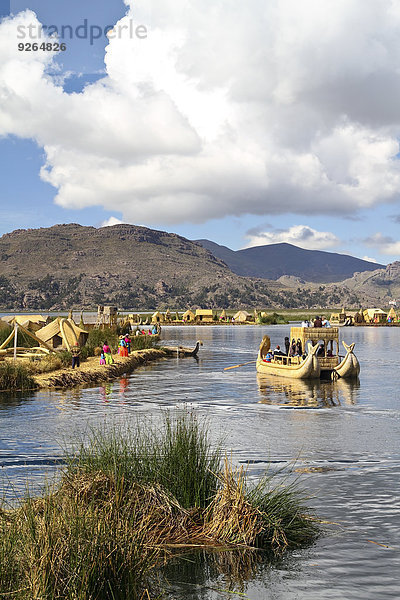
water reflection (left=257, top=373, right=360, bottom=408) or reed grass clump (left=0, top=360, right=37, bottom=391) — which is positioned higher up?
reed grass clump (left=0, top=360, right=37, bottom=391)

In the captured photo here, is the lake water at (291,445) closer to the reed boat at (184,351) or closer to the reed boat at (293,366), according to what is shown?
the reed boat at (293,366)

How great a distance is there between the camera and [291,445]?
647 inches

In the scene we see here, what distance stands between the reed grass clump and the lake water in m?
1.21

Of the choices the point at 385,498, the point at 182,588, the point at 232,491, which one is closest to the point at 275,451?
the point at 385,498

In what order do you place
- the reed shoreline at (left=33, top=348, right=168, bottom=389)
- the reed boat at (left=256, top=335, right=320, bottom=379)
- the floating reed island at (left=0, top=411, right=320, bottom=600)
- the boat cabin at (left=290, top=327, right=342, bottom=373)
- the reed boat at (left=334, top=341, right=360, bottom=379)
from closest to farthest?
1. the floating reed island at (left=0, top=411, right=320, bottom=600)
2. the reed shoreline at (left=33, top=348, right=168, bottom=389)
3. the reed boat at (left=256, top=335, right=320, bottom=379)
4. the reed boat at (left=334, top=341, right=360, bottom=379)
5. the boat cabin at (left=290, top=327, right=342, bottom=373)

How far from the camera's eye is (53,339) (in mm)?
44469

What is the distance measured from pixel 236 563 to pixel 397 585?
2010 mm

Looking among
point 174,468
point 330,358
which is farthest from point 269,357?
point 174,468

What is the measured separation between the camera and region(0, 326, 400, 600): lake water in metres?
7.91

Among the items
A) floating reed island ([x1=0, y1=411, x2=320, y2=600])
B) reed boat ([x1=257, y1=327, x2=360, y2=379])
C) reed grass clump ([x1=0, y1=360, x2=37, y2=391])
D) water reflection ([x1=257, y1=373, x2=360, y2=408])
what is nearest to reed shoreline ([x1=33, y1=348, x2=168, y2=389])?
reed grass clump ([x1=0, y1=360, x2=37, y2=391])

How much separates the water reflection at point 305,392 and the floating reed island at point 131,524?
14747 mm

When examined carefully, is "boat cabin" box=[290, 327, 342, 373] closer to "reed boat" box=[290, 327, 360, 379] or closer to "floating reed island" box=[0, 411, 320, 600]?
"reed boat" box=[290, 327, 360, 379]

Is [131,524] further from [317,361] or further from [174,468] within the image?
[317,361]

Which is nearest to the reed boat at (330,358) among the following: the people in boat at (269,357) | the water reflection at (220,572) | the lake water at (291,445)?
the lake water at (291,445)
